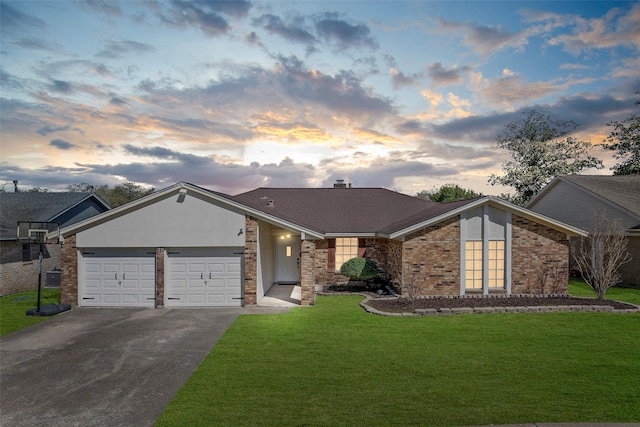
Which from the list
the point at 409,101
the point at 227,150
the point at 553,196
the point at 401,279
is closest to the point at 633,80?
the point at 553,196

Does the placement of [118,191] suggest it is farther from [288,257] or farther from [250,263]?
[250,263]

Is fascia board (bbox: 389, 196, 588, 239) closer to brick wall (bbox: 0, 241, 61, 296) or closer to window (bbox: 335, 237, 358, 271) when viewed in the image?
window (bbox: 335, 237, 358, 271)

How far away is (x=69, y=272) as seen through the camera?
523 inches

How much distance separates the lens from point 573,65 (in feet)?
53.1

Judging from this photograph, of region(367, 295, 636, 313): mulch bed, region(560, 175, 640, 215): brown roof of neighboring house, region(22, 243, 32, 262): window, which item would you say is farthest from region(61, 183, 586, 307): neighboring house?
region(560, 175, 640, 215): brown roof of neighboring house

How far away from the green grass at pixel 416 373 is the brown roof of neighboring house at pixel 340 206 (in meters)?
7.68

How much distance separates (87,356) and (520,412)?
929cm

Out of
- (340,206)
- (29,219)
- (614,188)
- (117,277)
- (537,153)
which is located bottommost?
(117,277)

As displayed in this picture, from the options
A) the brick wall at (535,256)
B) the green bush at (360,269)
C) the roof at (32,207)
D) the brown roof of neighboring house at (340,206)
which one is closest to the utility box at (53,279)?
the roof at (32,207)

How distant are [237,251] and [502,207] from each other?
1087cm

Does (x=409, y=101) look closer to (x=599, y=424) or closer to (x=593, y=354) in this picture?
(x=593, y=354)

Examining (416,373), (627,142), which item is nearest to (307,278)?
(416,373)

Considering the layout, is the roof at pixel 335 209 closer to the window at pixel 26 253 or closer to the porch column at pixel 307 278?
the porch column at pixel 307 278

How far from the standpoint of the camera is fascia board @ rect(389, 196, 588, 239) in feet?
46.0
